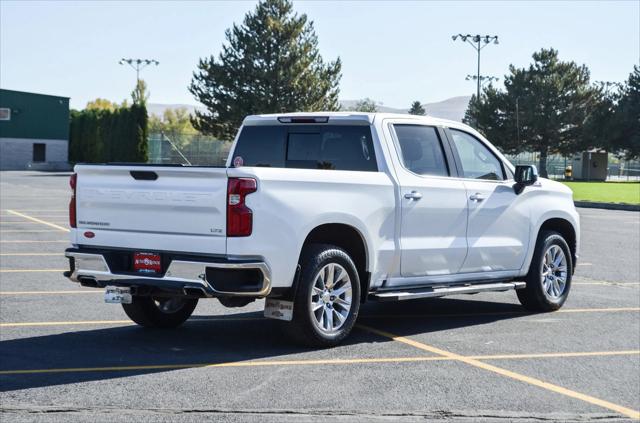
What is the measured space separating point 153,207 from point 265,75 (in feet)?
231

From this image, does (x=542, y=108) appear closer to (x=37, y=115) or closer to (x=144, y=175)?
(x=37, y=115)

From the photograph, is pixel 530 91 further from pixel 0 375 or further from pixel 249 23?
pixel 0 375

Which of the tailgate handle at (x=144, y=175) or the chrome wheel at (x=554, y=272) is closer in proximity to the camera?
the tailgate handle at (x=144, y=175)

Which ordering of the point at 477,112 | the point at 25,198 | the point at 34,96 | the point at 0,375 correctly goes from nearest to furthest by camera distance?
the point at 0,375
the point at 25,198
the point at 34,96
the point at 477,112

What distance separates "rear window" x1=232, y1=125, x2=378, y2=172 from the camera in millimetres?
9195

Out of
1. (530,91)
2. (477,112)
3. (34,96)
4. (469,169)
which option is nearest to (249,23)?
(34,96)

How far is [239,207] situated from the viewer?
7.57m

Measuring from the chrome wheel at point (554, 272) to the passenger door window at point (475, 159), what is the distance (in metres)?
1.11

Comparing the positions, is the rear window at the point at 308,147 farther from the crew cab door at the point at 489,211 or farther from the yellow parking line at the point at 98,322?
the yellow parking line at the point at 98,322

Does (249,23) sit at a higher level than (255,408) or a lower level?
higher

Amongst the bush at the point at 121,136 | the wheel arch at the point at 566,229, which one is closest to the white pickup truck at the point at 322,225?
the wheel arch at the point at 566,229

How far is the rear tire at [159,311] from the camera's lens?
30.0 feet

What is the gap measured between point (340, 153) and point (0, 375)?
3.71m

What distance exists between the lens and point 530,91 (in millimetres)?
103688
